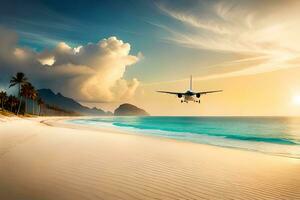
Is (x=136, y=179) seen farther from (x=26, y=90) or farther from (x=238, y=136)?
(x=26, y=90)

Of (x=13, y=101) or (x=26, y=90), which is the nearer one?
(x=13, y=101)

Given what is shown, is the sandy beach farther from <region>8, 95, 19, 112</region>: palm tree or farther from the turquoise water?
<region>8, 95, 19, 112</region>: palm tree

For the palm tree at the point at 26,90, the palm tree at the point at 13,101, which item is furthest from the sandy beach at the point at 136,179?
the palm tree at the point at 26,90

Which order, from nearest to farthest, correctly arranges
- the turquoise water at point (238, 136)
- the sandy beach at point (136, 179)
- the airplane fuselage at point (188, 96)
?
1. the sandy beach at point (136, 179)
2. the turquoise water at point (238, 136)
3. the airplane fuselage at point (188, 96)

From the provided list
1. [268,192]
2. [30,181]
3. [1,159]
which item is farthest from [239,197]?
[1,159]

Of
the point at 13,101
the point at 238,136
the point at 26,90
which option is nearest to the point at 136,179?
the point at 238,136

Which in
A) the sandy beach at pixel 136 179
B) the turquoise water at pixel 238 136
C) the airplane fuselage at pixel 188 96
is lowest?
the sandy beach at pixel 136 179

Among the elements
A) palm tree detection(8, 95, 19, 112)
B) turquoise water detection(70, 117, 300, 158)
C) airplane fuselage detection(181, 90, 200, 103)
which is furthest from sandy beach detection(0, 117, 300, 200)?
palm tree detection(8, 95, 19, 112)

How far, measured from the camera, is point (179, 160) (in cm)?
1360

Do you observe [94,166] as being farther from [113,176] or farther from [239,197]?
[239,197]

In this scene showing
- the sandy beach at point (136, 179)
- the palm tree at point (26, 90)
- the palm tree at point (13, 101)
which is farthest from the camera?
the palm tree at point (26, 90)

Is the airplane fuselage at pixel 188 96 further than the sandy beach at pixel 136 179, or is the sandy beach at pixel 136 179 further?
the airplane fuselage at pixel 188 96

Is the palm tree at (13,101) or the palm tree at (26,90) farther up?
the palm tree at (26,90)

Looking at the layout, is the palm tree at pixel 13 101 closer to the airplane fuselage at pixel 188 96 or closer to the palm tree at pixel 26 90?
the palm tree at pixel 26 90
